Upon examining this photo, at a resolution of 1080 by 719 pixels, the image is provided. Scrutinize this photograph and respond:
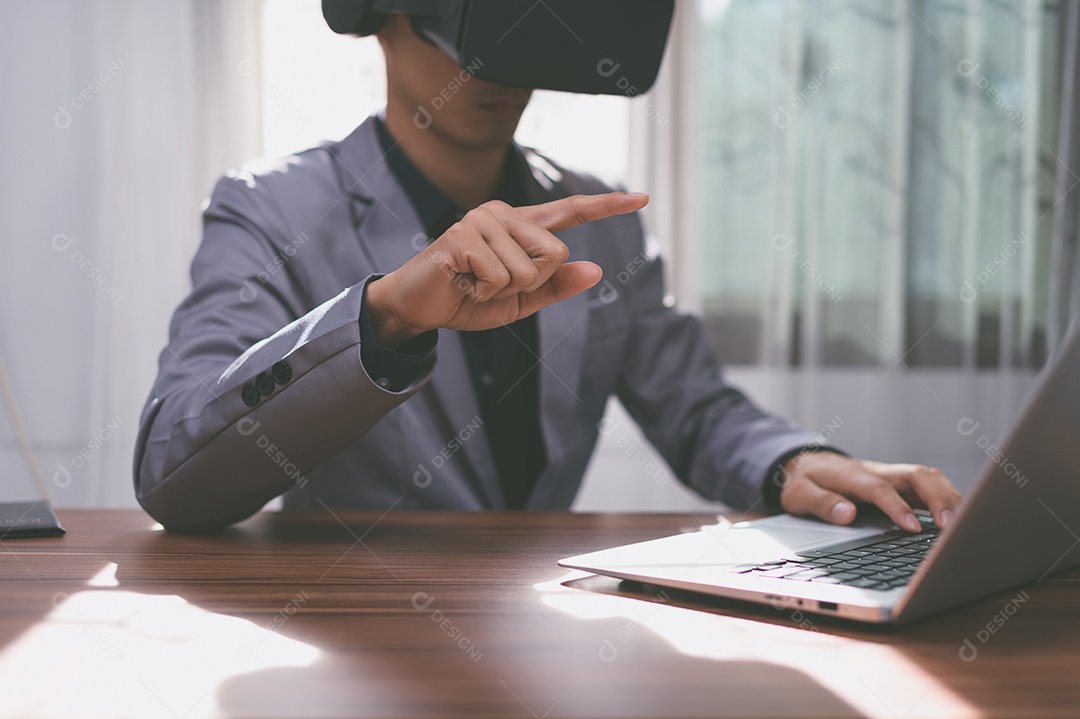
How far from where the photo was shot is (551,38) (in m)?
0.84

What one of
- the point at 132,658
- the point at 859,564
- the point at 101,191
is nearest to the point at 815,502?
the point at 859,564

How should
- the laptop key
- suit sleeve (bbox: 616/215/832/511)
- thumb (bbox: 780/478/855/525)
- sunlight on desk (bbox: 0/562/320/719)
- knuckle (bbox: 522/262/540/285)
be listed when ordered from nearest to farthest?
sunlight on desk (bbox: 0/562/320/719)
the laptop key
knuckle (bbox: 522/262/540/285)
thumb (bbox: 780/478/855/525)
suit sleeve (bbox: 616/215/832/511)

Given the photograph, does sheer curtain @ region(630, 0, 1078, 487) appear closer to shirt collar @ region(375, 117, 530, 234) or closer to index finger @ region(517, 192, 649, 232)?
shirt collar @ region(375, 117, 530, 234)

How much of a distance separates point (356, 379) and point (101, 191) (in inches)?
71.9

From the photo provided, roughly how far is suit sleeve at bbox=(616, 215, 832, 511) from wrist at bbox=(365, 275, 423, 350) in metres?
0.44

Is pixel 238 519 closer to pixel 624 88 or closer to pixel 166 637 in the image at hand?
pixel 166 637

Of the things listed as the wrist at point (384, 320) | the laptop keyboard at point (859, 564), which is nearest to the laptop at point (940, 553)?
the laptop keyboard at point (859, 564)

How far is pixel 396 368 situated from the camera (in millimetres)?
738

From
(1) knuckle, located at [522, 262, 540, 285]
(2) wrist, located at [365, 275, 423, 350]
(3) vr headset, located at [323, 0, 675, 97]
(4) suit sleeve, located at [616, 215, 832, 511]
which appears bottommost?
(4) suit sleeve, located at [616, 215, 832, 511]

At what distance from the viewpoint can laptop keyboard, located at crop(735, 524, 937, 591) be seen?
54 cm

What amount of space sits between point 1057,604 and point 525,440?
0.70 metres

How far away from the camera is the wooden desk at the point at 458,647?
380 millimetres

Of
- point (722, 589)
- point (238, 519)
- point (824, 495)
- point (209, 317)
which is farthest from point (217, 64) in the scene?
point (722, 589)

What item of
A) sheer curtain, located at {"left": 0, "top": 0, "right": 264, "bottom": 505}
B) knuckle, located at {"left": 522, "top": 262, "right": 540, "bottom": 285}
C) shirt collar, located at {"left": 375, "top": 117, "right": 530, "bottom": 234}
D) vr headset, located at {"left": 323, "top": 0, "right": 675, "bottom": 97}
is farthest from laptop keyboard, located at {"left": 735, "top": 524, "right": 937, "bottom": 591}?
sheer curtain, located at {"left": 0, "top": 0, "right": 264, "bottom": 505}
